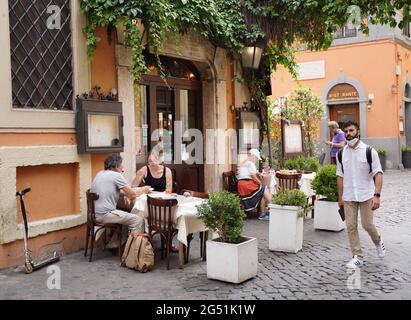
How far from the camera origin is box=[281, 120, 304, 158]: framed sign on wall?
1044cm

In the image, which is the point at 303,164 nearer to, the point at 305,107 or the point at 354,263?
the point at 354,263

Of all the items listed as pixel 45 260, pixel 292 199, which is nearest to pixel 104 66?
pixel 45 260

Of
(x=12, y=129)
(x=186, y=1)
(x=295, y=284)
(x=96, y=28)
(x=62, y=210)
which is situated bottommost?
(x=295, y=284)

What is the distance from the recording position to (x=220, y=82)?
9.27m

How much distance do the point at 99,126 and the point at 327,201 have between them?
12.0ft

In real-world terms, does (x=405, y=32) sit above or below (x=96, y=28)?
above

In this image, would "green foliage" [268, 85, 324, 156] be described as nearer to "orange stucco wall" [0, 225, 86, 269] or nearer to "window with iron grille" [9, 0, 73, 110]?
"window with iron grille" [9, 0, 73, 110]

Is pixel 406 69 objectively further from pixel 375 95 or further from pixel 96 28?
pixel 96 28

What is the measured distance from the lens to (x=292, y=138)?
10719mm

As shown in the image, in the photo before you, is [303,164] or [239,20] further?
[303,164]

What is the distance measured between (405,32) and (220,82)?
13590mm

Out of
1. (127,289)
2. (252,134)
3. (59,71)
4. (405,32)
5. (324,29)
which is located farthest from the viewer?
(405,32)

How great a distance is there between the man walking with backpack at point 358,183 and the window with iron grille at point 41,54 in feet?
11.9

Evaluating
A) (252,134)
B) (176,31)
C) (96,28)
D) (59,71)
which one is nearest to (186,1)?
(176,31)
